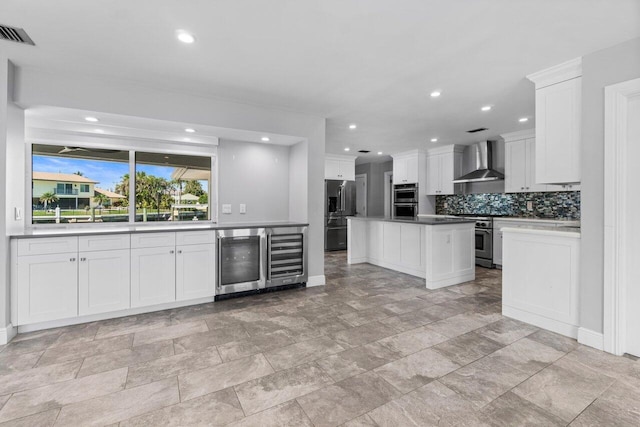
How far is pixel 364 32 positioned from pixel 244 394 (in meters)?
2.68

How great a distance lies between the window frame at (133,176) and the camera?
3.41 meters

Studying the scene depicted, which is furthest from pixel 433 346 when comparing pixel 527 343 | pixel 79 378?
pixel 79 378

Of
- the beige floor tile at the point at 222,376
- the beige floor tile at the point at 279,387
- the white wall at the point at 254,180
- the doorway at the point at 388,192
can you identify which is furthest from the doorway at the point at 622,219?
the doorway at the point at 388,192

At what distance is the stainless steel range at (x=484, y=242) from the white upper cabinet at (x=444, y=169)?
1.17 meters

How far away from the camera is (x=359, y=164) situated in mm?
9508

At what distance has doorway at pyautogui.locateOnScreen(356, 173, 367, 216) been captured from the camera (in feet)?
30.6

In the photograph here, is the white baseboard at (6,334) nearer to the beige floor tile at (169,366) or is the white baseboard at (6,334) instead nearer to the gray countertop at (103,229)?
the gray countertop at (103,229)

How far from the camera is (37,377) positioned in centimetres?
209

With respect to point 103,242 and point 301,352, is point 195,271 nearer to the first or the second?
point 103,242

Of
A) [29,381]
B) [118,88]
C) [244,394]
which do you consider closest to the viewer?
[244,394]

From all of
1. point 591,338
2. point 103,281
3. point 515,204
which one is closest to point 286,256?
point 103,281

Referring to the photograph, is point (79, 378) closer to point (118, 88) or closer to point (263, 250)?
point (263, 250)

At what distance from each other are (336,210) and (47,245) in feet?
18.7

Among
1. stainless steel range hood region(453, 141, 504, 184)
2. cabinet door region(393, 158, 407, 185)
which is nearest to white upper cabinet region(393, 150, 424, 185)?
cabinet door region(393, 158, 407, 185)
